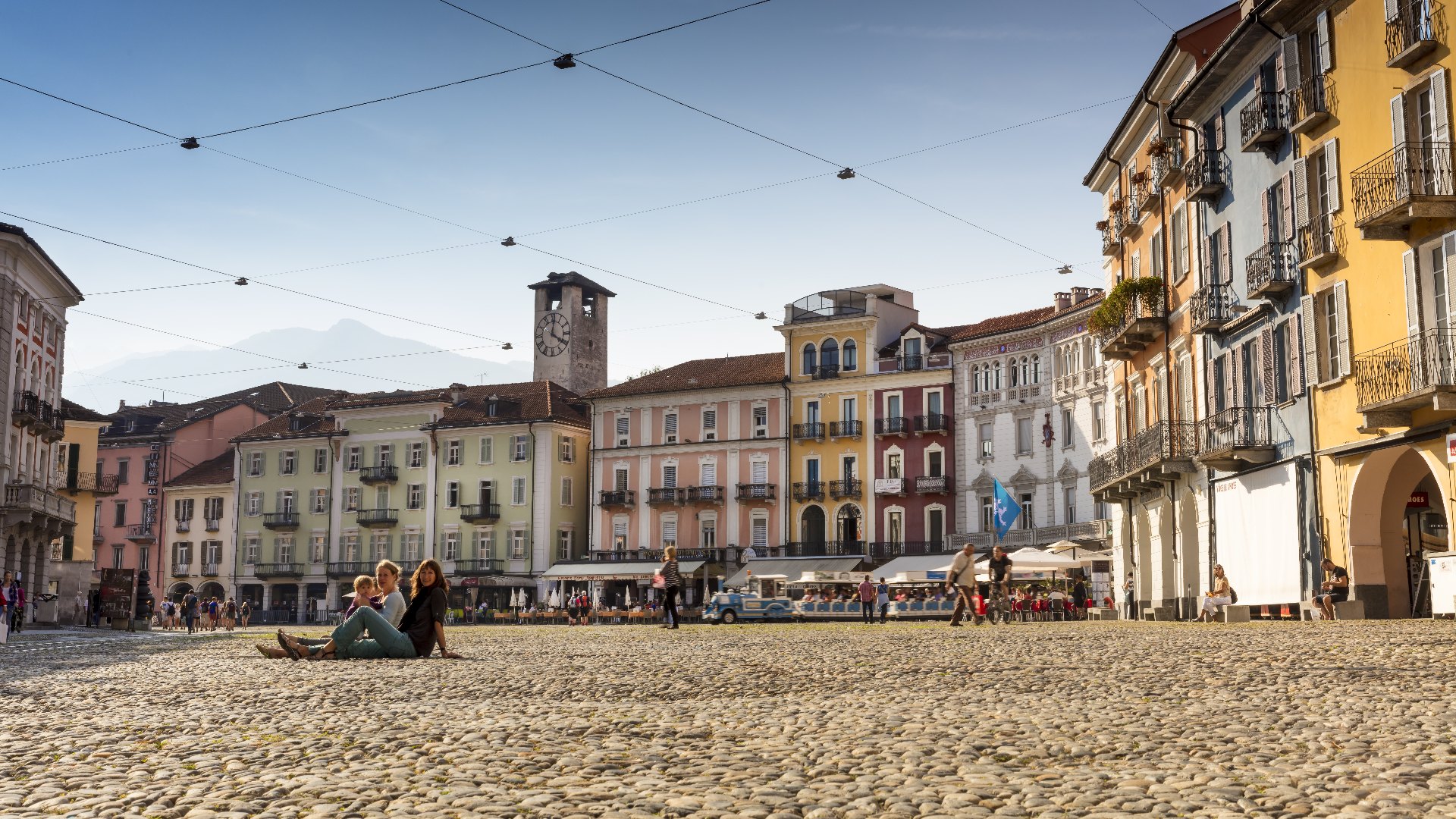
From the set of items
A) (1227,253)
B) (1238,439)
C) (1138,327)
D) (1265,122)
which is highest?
→ (1265,122)

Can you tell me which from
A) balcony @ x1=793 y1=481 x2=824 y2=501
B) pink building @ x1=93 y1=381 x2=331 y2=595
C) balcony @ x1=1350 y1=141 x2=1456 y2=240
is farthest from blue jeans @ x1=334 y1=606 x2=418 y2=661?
pink building @ x1=93 y1=381 x2=331 y2=595

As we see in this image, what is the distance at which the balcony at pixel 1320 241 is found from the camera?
2677 cm

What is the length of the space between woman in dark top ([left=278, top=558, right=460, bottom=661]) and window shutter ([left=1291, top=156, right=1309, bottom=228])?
18026 mm

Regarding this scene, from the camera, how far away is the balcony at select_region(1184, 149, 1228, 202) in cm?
3303

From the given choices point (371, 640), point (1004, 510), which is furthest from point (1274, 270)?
point (1004, 510)

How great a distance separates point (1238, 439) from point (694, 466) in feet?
162

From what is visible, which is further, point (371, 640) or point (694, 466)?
point (694, 466)

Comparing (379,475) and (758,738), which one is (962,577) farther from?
(379,475)

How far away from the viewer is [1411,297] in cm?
2417

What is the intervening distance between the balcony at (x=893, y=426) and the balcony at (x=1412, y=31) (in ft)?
158

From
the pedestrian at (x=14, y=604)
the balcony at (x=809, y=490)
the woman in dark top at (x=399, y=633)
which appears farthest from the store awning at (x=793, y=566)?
the woman in dark top at (x=399, y=633)

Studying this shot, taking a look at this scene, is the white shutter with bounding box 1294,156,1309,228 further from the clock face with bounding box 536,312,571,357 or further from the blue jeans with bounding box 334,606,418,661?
the clock face with bounding box 536,312,571,357

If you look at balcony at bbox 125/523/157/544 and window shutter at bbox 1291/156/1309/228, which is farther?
balcony at bbox 125/523/157/544

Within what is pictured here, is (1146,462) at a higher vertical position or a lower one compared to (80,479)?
lower
